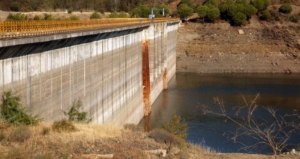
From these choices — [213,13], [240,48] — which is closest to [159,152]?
[240,48]

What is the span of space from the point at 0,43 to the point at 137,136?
4.41 meters

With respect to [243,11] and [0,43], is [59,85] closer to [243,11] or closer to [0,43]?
[0,43]

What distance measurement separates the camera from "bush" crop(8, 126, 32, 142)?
1078 centimetres

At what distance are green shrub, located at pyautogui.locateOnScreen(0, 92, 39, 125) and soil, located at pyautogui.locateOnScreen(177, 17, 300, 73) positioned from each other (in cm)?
4904

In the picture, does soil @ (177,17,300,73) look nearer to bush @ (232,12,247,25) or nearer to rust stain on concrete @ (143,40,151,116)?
bush @ (232,12,247,25)

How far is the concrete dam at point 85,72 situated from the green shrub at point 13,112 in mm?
272

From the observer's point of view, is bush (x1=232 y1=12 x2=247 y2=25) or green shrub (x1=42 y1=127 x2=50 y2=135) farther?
bush (x1=232 y1=12 x2=247 y2=25)

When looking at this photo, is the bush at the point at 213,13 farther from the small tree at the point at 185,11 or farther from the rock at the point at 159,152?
the rock at the point at 159,152

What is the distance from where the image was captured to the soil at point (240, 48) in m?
61.6

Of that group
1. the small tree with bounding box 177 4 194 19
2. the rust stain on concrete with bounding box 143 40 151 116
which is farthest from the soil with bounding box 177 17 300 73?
Answer: the rust stain on concrete with bounding box 143 40 151 116

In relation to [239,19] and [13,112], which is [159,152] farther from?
[239,19]

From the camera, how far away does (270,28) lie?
6750cm

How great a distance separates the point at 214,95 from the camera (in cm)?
4338

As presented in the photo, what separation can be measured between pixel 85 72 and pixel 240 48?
46.7 m
